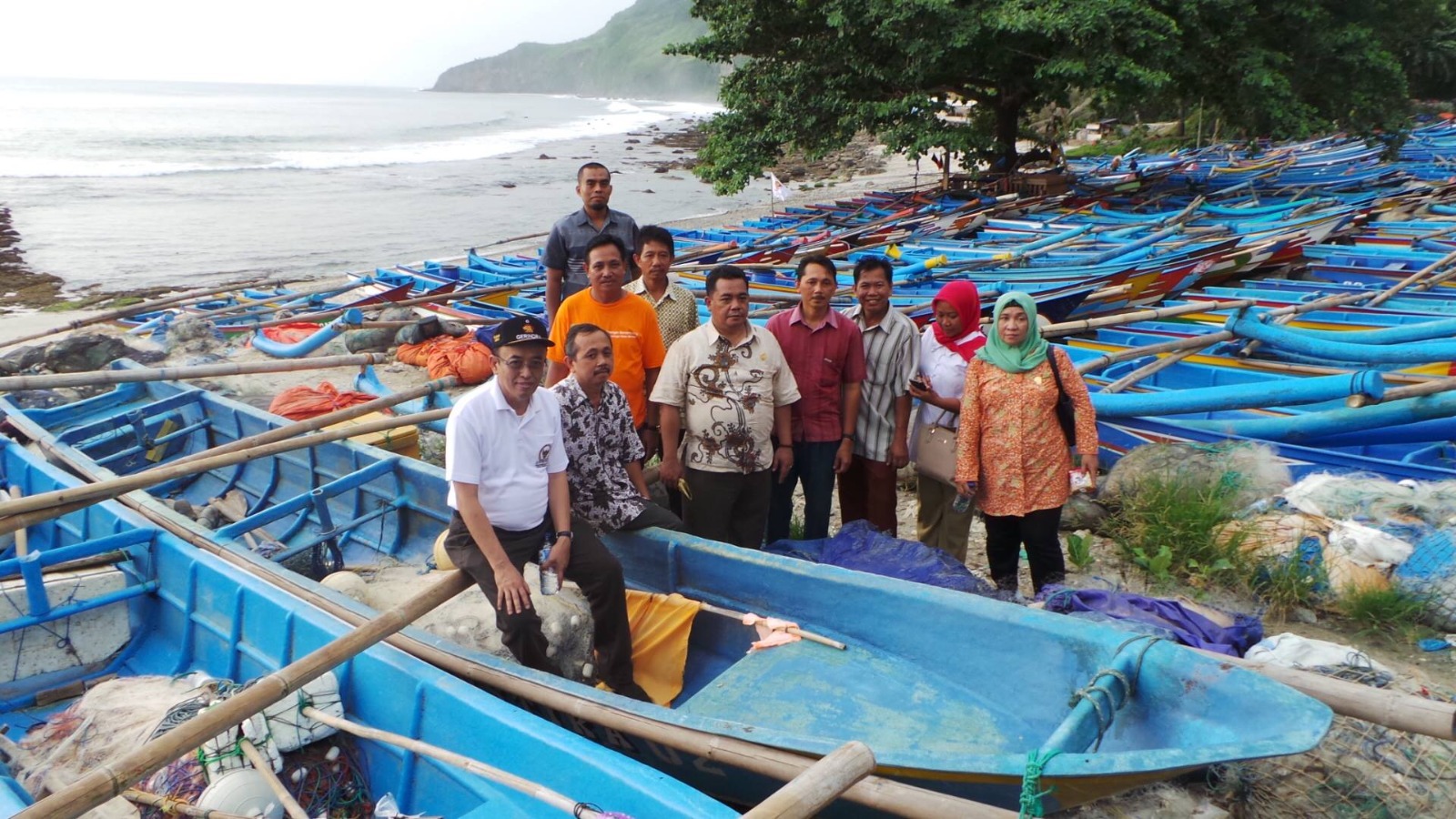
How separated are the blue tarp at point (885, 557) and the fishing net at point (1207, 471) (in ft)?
5.85

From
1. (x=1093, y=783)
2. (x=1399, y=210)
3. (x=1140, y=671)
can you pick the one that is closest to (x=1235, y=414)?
(x=1140, y=671)

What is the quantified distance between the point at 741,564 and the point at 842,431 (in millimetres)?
854

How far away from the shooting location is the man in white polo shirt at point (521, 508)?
3.29 meters

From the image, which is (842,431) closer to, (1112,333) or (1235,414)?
(1235,414)

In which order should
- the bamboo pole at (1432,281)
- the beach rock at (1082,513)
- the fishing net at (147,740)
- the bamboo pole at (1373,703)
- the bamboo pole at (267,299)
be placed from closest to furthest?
the bamboo pole at (1373,703) < the fishing net at (147,740) < the beach rock at (1082,513) < the bamboo pole at (1432,281) < the bamboo pole at (267,299)

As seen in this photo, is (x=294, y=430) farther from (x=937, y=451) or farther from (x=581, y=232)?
(x=937, y=451)

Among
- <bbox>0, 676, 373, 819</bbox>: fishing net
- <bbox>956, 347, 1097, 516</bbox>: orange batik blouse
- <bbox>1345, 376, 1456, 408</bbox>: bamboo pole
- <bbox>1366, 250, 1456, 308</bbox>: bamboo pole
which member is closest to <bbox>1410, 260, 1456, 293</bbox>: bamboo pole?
<bbox>1366, 250, 1456, 308</bbox>: bamboo pole

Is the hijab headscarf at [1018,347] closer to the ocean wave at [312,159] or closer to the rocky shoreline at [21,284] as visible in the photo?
the rocky shoreline at [21,284]

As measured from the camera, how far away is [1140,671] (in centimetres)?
292

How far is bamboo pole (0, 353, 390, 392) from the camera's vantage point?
542cm

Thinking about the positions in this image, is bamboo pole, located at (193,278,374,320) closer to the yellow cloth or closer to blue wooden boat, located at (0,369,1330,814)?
blue wooden boat, located at (0,369,1330,814)

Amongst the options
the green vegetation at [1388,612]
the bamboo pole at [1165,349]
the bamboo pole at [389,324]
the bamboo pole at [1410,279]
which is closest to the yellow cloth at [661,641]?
the green vegetation at [1388,612]

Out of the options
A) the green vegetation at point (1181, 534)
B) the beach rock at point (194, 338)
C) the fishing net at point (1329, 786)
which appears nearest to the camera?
the fishing net at point (1329, 786)

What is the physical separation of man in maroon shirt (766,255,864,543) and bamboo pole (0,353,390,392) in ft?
10.9
